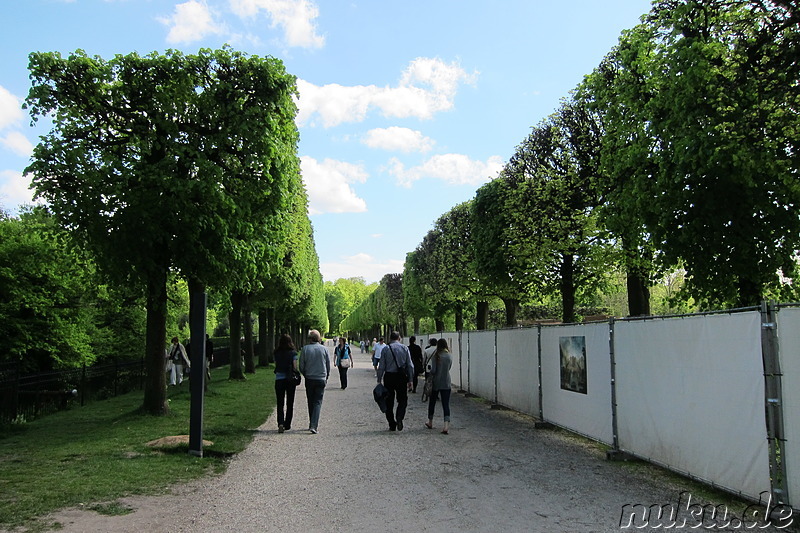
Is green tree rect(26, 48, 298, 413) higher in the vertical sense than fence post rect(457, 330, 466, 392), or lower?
higher

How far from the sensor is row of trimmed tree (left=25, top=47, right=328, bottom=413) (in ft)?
40.2

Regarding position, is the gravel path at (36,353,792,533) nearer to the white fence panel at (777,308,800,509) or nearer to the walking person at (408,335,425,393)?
the white fence panel at (777,308,800,509)

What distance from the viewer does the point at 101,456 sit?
9.07m

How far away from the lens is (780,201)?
1155 centimetres

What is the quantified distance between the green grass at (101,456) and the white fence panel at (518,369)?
5812 mm

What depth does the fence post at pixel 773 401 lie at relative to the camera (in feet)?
18.8

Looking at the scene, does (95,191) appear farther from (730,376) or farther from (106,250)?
(730,376)

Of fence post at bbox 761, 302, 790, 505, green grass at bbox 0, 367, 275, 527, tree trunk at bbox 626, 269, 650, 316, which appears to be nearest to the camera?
fence post at bbox 761, 302, 790, 505

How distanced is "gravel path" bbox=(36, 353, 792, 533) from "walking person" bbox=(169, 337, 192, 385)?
12597 millimetres

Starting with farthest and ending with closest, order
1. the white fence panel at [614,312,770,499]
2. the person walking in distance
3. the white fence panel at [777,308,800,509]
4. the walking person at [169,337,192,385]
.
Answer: the walking person at [169,337,192,385]
the person walking in distance
the white fence panel at [614,312,770,499]
the white fence panel at [777,308,800,509]

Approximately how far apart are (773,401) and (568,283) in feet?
55.5

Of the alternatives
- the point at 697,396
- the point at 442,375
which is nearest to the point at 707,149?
the point at 697,396

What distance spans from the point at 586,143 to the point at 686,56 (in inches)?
346

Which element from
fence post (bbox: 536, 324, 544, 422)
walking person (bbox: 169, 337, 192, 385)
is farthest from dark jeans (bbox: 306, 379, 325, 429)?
walking person (bbox: 169, 337, 192, 385)
